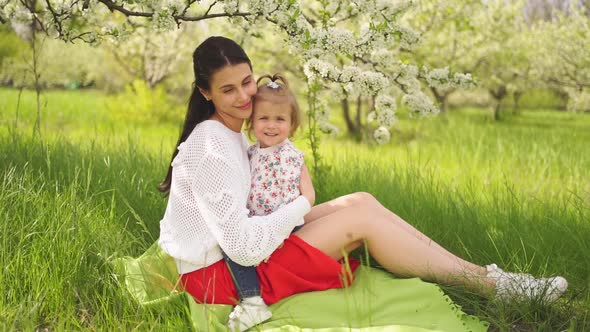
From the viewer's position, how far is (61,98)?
16.3 metres

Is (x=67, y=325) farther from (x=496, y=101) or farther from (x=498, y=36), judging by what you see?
(x=496, y=101)

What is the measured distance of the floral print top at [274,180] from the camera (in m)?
2.79

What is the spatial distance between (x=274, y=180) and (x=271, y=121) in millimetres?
273

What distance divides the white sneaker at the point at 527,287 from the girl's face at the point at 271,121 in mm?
1132

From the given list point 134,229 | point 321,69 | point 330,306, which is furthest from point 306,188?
point 134,229

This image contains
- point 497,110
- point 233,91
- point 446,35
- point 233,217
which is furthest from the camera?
point 497,110

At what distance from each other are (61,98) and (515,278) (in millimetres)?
15509

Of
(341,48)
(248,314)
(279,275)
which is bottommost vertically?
(248,314)

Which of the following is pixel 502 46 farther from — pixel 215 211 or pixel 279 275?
pixel 215 211

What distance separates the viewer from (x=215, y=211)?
253 centimetres

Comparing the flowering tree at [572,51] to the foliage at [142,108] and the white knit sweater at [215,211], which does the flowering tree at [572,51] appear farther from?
the white knit sweater at [215,211]

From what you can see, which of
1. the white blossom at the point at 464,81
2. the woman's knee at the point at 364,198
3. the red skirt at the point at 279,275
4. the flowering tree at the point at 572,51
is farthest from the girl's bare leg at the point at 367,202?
the flowering tree at the point at 572,51

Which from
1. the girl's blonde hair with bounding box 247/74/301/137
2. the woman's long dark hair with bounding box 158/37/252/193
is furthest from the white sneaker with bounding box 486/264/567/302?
the woman's long dark hair with bounding box 158/37/252/193

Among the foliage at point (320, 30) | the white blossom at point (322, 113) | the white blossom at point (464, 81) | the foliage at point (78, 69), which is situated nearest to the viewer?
the foliage at point (320, 30)
